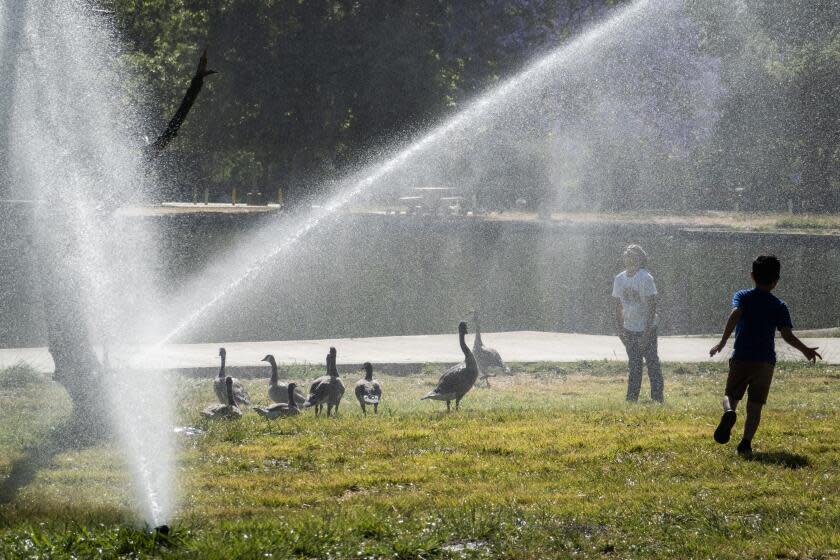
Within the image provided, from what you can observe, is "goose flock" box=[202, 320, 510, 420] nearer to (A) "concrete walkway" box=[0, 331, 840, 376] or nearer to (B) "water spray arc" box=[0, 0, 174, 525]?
(B) "water spray arc" box=[0, 0, 174, 525]

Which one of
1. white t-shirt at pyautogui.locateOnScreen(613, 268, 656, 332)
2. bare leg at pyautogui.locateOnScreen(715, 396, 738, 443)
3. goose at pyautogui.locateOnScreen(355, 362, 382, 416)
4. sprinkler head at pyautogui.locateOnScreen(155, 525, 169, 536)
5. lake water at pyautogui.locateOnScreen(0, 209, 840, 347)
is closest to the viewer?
sprinkler head at pyautogui.locateOnScreen(155, 525, 169, 536)

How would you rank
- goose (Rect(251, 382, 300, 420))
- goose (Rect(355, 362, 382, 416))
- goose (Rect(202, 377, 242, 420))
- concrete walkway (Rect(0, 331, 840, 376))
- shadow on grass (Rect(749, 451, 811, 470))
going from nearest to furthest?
1. shadow on grass (Rect(749, 451, 811, 470))
2. goose (Rect(202, 377, 242, 420))
3. goose (Rect(251, 382, 300, 420))
4. goose (Rect(355, 362, 382, 416))
5. concrete walkway (Rect(0, 331, 840, 376))

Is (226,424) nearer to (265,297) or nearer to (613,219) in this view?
(265,297)

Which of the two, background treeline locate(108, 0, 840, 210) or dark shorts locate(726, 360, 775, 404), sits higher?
background treeline locate(108, 0, 840, 210)

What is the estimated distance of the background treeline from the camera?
48.2m

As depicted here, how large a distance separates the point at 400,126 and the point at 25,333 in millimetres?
25944

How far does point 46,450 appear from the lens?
10.3 metres

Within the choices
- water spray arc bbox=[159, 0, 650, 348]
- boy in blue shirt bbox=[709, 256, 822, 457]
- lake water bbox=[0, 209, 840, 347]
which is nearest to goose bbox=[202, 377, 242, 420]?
lake water bbox=[0, 209, 840, 347]

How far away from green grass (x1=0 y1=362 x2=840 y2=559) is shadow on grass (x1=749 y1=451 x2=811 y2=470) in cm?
2

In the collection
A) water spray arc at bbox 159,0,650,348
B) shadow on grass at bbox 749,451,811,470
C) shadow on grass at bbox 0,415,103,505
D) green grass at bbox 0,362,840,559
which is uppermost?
water spray arc at bbox 159,0,650,348

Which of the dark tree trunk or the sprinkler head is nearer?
the sprinkler head

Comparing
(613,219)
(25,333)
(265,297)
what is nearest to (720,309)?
(265,297)

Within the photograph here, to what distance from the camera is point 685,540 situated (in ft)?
23.1

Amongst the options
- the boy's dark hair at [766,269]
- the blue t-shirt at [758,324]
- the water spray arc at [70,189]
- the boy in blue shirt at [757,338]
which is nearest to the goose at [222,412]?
the water spray arc at [70,189]
